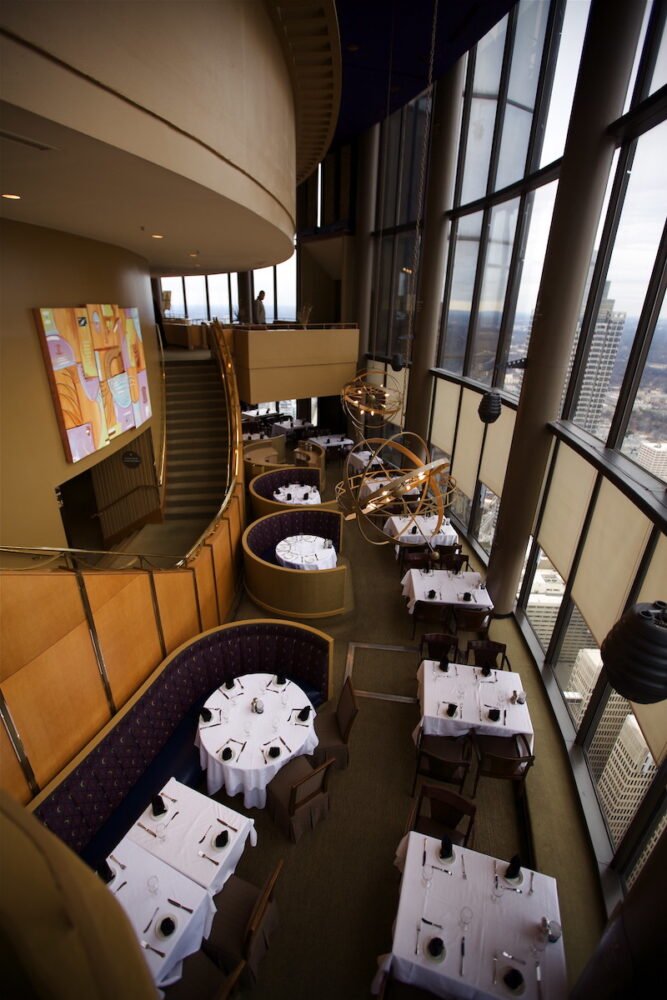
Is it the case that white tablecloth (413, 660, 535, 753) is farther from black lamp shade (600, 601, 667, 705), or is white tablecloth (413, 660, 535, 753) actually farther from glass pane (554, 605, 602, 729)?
black lamp shade (600, 601, 667, 705)

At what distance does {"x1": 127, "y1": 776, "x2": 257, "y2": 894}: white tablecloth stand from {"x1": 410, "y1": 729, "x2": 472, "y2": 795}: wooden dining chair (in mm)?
1902

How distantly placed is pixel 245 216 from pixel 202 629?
5.16 m

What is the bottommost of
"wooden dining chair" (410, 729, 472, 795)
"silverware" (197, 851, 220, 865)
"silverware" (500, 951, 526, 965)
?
"wooden dining chair" (410, 729, 472, 795)

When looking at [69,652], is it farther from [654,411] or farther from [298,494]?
[298,494]

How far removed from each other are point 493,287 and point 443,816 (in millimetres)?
8309

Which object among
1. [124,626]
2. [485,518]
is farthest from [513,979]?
[485,518]

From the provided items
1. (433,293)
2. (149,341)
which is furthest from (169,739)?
(433,293)

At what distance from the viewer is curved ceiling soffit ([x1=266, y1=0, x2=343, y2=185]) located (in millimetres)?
5338

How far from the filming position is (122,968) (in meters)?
0.92

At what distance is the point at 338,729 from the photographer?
5371mm

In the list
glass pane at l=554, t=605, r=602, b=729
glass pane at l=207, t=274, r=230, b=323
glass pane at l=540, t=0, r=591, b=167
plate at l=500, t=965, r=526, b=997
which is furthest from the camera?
glass pane at l=207, t=274, r=230, b=323

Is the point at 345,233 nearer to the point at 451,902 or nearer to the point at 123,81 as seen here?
the point at 123,81

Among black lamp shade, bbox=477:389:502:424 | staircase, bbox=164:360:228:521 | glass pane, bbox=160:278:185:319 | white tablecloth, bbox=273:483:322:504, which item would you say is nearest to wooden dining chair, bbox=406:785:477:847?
black lamp shade, bbox=477:389:502:424

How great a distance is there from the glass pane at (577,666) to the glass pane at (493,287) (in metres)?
4.90
